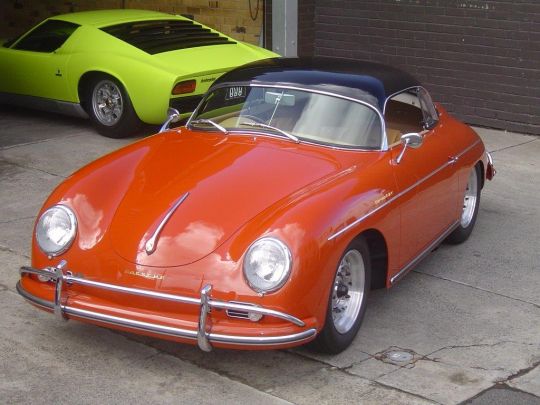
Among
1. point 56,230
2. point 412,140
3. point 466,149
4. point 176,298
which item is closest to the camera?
point 176,298

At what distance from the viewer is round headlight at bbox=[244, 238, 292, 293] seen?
16.1 ft

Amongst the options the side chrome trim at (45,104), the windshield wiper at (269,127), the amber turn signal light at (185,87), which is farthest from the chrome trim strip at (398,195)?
the side chrome trim at (45,104)

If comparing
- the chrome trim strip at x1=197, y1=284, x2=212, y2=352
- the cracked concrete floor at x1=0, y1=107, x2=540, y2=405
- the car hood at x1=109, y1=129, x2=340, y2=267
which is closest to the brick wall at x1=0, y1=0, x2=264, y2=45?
the cracked concrete floor at x1=0, y1=107, x2=540, y2=405

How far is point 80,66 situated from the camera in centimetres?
1030

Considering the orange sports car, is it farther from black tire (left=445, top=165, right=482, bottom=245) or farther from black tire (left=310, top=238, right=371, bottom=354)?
black tire (left=445, top=165, right=482, bottom=245)

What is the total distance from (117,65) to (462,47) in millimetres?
3948

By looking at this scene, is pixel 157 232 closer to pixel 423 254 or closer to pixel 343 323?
pixel 343 323

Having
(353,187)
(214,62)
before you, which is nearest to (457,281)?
(353,187)

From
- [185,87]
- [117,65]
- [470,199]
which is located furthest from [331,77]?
[117,65]

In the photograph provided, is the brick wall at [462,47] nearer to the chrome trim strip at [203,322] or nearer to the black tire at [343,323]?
the black tire at [343,323]

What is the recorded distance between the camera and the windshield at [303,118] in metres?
6.20

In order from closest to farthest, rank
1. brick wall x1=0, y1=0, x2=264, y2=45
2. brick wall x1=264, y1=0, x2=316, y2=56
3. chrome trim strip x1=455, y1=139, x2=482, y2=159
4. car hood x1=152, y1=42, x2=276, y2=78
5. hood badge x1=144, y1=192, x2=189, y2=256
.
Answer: hood badge x1=144, y1=192, x2=189, y2=256, chrome trim strip x1=455, y1=139, x2=482, y2=159, car hood x1=152, y1=42, x2=276, y2=78, brick wall x1=264, y1=0, x2=316, y2=56, brick wall x1=0, y1=0, x2=264, y2=45

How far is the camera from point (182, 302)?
4934mm

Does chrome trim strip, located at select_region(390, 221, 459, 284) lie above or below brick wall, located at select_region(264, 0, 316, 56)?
below
